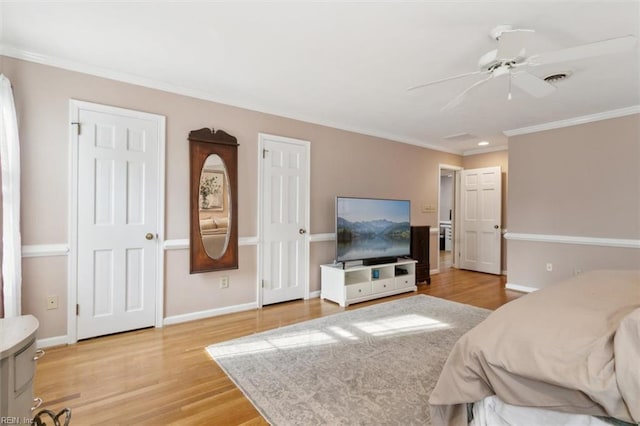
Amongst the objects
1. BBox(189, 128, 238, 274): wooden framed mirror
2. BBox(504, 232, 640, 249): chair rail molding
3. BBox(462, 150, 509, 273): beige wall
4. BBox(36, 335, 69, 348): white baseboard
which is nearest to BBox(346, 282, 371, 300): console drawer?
BBox(189, 128, 238, 274): wooden framed mirror

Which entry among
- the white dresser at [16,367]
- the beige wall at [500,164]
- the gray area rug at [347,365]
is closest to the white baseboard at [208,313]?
the gray area rug at [347,365]

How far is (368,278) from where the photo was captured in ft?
14.0

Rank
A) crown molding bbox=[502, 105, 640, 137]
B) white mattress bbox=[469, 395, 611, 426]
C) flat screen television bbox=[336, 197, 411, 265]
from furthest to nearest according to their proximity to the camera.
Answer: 1. flat screen television bbox=[336, 197, 411, 265]
2. crown molding bbox=[502, 105, 640, 137]
3. white mattress bbox=[469, 395, 611, 426]

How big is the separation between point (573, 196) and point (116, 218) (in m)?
5.58

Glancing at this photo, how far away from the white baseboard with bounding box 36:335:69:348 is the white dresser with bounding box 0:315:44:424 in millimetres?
1731

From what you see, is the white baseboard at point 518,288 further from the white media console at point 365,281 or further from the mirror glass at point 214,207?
the mirror glass at point 214,207

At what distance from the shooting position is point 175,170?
3.25m

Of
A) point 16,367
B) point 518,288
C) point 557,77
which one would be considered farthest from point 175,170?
point 518,288

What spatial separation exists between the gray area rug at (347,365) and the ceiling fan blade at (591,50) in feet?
7.43

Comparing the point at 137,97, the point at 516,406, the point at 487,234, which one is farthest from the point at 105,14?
the point at 487,234

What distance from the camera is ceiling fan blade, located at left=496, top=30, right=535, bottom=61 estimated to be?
192 cm

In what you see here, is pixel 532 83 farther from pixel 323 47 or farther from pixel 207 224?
pixel 207 224

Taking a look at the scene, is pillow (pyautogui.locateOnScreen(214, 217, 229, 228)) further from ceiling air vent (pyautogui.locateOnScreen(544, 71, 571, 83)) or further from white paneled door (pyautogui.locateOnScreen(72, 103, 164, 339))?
ceiling air vent (pyautogui.locateOnScreen(544, 71, 571, 83))

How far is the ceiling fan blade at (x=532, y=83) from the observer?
2.29 m
